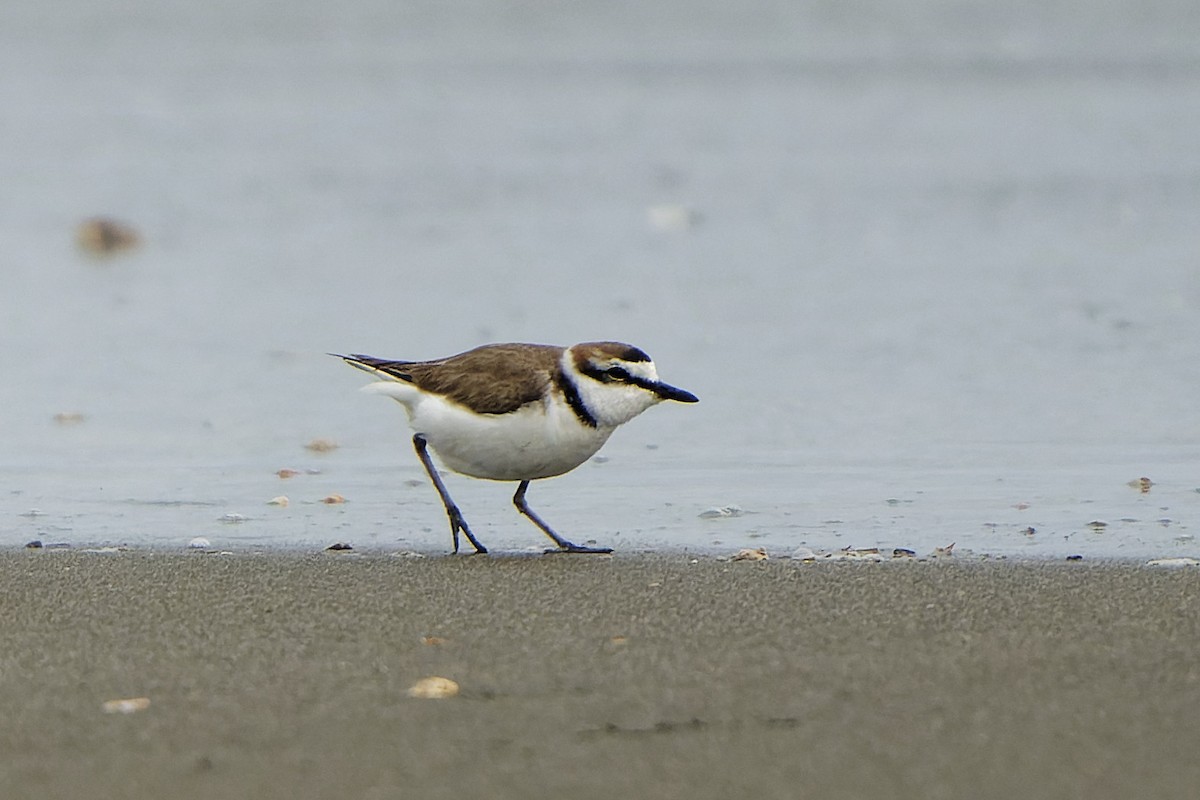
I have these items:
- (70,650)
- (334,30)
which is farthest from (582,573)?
(334,30)

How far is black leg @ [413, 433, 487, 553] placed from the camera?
17.1ft

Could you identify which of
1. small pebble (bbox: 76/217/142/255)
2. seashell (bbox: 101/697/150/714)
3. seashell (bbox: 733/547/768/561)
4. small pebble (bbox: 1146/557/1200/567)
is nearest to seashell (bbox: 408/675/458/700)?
seashell (bbox: 101/697/150/714)

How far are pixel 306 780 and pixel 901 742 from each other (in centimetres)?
100

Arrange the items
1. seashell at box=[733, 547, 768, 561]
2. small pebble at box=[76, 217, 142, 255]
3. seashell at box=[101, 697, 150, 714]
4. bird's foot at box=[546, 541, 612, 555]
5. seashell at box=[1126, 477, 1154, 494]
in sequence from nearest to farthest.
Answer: seashell at box=[101, 697, 150, 714], seashell at box=[733, 547, 768, 561], bird's foot at box=[546, 541, 612, 555], seashell at box=[1126, 477, 1154, 494], small pebble at box=[76, 217, 142, 255]

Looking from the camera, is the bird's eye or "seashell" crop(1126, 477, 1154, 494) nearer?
the bird's eye

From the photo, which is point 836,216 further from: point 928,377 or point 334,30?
point 334,30

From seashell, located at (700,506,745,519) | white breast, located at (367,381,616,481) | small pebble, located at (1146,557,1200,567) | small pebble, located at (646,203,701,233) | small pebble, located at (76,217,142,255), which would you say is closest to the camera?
small pebble, located at (1146,557,1200,567)

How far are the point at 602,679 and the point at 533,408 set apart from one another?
178cm

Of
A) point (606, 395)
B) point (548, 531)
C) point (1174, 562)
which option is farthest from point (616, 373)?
point (1174, 562)

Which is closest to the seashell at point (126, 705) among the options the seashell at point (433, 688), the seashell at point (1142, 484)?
the seashell at point (433, 688)

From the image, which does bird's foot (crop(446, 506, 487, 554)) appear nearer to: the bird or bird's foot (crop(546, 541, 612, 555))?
the bird

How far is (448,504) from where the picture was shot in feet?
17.4

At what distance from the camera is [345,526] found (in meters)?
5.54

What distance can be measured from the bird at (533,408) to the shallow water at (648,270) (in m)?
A: 0.29
